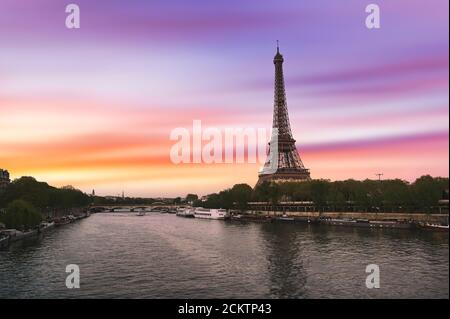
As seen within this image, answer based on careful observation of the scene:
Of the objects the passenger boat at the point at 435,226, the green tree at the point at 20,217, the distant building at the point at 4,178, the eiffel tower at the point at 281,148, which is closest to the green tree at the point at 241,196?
the eiffel tower at the point at 281,148

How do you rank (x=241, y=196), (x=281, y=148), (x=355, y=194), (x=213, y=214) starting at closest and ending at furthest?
1. (x=355, y=194)
2. (x=213, y=214)
3. (x=241, y=196)
4. (x=281, y=148)

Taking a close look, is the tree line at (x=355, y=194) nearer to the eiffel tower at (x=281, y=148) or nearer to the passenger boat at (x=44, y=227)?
the eiffel tower at (x=281, y=148)

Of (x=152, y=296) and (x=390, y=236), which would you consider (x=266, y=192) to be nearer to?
(x=390, y=236)

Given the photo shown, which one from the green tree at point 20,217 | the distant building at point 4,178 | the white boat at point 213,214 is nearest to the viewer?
the green tree at point 20,217

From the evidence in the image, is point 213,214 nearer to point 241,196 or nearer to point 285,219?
point 241,196

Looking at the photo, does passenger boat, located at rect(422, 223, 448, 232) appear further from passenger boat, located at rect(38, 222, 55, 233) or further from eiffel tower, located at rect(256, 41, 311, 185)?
eiffel tower, located at rect(256, 41, 311, 185)

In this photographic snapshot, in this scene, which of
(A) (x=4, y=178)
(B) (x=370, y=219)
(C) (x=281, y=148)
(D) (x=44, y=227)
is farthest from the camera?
(A) (x=4, y=178)

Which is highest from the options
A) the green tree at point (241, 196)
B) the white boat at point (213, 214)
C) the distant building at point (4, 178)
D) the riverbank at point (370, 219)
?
the distant building at point (4, 178)

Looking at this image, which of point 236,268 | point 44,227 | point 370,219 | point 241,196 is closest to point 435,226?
point 370,219
